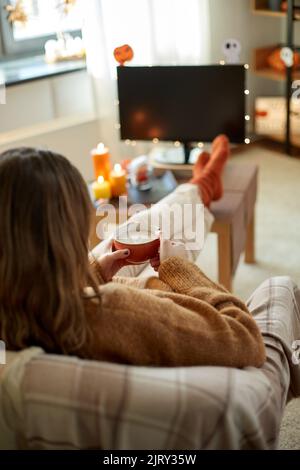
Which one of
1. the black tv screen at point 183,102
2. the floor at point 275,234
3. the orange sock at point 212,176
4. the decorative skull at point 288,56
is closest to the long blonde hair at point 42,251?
the floor at point 275,234

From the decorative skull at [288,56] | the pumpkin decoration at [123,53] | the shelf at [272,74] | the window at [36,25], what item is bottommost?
the shelf at [272,74]

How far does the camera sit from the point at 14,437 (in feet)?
3.00

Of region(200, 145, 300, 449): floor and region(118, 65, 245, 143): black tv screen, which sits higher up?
region(118, 65, 245, 143): black tv screen

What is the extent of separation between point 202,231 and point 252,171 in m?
0.61

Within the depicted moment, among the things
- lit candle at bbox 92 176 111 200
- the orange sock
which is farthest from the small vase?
lit candle at bbox 92 176 111 200

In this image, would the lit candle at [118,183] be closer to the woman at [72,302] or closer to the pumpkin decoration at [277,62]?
the woman at [72,302]

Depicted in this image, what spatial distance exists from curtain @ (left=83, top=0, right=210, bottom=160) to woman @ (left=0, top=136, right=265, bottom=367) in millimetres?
2285

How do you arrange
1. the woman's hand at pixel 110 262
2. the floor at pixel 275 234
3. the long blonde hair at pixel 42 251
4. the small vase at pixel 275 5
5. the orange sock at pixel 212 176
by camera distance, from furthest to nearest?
1. the small vase at pixel 275 5
2. the floor at pixel 275 234
3. the orange sock at pixel 212 176
4. the woman's hand at pixel 110 262
5. the long blonde hair at pixel 42 251

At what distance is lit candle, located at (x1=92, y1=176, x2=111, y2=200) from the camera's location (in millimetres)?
2182

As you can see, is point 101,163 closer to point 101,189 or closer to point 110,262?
point 101,189

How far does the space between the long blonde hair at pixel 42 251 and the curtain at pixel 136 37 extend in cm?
232

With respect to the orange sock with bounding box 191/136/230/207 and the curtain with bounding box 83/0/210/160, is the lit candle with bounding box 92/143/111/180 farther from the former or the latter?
the curtain with bounding box 83/0/210/160

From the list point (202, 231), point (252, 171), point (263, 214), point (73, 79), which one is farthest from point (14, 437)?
point (73, 79)

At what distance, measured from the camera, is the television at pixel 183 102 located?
2.42 m
